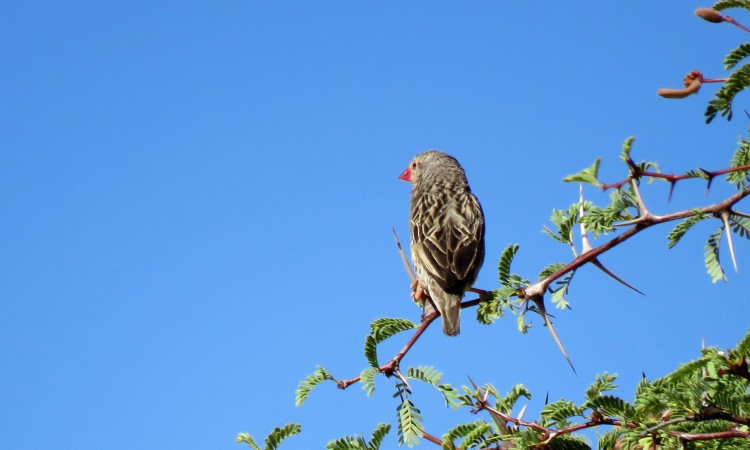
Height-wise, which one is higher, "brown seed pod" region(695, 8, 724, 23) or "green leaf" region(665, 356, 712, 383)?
"brown seed pod" region(695, 8, 724, 23)

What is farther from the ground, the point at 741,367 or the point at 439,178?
the point at 439,178

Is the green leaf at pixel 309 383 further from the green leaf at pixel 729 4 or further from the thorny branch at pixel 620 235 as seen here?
the green leaf at pixel 729 4

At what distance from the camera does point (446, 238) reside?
291 inches

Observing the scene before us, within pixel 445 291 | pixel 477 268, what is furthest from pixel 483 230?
pixel 445 291

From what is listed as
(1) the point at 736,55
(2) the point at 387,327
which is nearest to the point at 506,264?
(2) the point at 387,327

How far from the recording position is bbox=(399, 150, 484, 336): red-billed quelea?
22.0 feet

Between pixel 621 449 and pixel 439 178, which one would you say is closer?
pixel 621 449

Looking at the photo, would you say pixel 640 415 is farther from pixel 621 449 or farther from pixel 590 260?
pixel 590 260

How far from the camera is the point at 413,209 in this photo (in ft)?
28.1

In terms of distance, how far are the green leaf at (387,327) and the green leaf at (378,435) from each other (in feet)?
1.53

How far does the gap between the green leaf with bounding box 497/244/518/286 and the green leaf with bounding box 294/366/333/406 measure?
43.2 inches

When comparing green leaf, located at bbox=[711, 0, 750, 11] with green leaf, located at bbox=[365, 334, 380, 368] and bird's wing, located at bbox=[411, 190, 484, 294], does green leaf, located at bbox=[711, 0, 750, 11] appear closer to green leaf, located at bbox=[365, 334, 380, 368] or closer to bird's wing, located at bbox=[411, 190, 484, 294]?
green leaf, located at bbox=[365, 334, 380, 368]

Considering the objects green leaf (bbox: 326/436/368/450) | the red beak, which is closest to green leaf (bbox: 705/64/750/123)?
green leaf (bbox: 326/436/368/450)

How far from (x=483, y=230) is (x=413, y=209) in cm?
96
